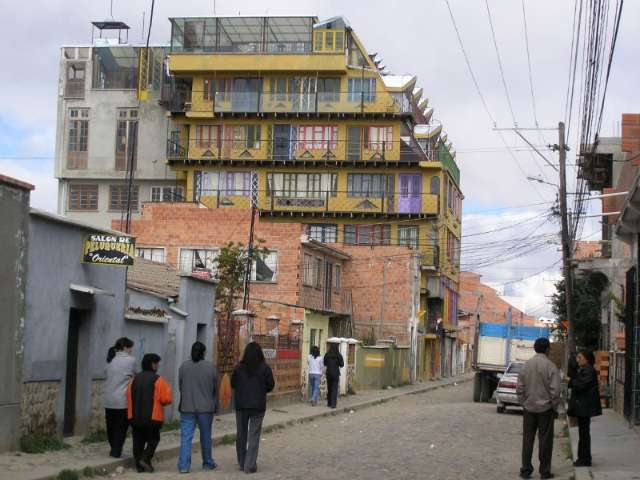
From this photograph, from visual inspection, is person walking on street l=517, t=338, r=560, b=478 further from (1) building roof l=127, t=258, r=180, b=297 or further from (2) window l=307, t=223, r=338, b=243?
(2) window l=307, t=223, r=338, b=243

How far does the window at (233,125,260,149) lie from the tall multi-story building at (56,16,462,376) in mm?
90

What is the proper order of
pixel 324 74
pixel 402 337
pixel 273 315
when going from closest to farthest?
pixel 273 315 < pixel 402 337 < pixel 324 74

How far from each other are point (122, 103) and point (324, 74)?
13.4 meters

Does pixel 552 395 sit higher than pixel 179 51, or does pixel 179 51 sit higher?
pixel 179 51

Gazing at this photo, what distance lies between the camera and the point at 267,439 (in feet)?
69.7

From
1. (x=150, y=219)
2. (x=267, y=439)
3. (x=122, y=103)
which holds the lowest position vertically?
(x=267, y=439)

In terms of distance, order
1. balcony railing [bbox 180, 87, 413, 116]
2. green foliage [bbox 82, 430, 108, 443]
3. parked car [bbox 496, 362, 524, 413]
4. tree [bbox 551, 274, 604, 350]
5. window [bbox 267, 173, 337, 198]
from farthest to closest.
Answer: window [bbox 267, 173, 337, 198], balcony railing [bbox 180, 87, 413, 116], tree [bbox 551, 274, 604, 350], parked car [bbox 496, 362, 524, 413], green foliage [bbox 82, 430, 108, 443]

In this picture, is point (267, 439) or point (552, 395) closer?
point (552, 395)

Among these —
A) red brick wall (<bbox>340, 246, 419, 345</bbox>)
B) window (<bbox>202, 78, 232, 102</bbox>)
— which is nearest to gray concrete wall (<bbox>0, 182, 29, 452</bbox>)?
red brick wall (<bbox>340, 246, 419, 345</bbox>)

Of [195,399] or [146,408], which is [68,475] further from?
[195,399]

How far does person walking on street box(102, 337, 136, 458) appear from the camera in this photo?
49.4ft

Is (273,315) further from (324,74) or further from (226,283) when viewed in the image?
(324,74)

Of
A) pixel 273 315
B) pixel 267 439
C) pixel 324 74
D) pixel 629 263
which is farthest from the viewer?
pixel 324 74

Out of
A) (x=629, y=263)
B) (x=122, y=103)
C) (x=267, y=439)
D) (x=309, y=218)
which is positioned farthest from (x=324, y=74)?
(x=267, y=439)
